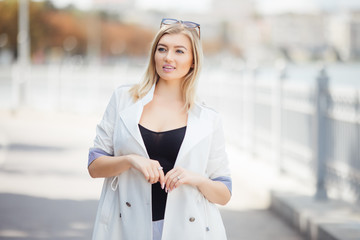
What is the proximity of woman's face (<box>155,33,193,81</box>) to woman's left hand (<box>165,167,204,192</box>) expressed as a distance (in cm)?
44

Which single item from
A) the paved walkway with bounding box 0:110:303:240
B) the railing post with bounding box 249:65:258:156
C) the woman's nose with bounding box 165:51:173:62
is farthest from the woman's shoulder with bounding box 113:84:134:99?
the railing post with bounding box 249:65:258:156

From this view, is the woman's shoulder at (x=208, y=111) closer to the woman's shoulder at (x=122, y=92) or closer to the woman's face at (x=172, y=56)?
the woman's face at (x=172, y=56)

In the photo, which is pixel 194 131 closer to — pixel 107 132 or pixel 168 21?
pixel 107 132

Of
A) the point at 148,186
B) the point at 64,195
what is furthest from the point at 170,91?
the point at 64,195

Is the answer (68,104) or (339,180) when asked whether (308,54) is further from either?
(339,180)

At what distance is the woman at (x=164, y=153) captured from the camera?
2.49m

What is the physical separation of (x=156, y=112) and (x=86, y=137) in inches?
480

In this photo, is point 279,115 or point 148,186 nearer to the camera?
point 148,186

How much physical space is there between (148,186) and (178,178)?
194 millimetres

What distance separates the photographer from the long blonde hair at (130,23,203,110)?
103 inches

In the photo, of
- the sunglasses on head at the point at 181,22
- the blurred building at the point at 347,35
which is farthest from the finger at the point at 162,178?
the blurred building at the point at 347,35

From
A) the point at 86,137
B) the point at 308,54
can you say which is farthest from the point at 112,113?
the point at 308,54

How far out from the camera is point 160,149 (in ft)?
8.42

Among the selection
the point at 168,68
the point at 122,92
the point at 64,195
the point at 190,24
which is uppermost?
the point at 190,24
